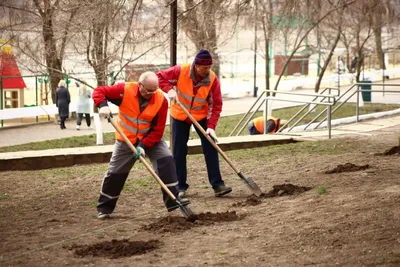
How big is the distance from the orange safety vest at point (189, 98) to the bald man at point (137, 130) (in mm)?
969

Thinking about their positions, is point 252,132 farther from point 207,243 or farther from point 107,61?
point 207,243

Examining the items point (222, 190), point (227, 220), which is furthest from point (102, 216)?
point (222, 190)

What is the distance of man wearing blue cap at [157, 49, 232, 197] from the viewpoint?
9062 mm

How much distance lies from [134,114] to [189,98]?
1262mm

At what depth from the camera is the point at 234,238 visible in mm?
7133

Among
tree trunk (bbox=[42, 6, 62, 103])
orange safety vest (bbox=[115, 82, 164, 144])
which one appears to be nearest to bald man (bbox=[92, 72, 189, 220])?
orange safety vest (bbox=[115, 82, 164, 144])

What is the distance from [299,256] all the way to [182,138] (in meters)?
3.22

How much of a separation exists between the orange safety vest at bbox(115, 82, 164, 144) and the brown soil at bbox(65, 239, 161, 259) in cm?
140

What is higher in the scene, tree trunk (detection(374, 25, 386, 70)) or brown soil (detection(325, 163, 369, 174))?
tree trunk (detection(374, 25, 386, 70))

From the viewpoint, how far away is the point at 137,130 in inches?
320

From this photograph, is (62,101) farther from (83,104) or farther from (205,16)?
(205,16)

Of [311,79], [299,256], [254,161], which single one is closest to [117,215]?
[299,256]

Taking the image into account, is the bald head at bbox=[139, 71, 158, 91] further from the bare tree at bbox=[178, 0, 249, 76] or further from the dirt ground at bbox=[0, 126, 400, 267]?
the bare tree at bbox=[178, 0, 249, 76]

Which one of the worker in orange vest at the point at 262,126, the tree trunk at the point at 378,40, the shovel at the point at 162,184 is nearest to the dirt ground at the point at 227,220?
the shovel at the point at 162,184
